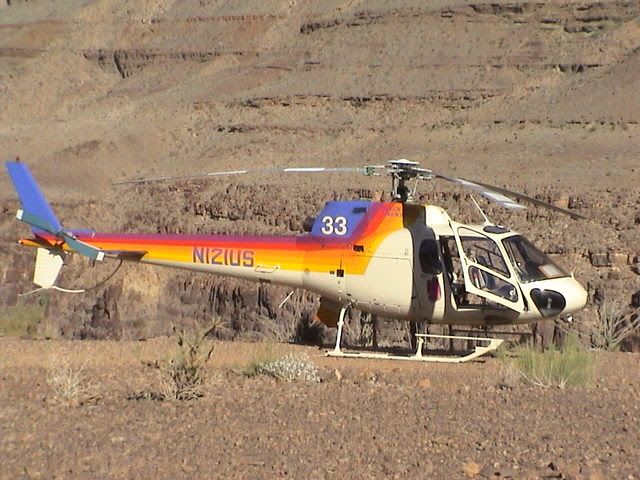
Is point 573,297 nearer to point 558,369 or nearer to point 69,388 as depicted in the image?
point 558,369

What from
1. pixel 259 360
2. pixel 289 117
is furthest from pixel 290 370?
pixel 289 117

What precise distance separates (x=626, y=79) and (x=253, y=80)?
24925mm

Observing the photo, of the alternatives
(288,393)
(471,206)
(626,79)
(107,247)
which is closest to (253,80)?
(626,79)

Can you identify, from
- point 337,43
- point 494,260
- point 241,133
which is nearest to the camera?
point 494,260

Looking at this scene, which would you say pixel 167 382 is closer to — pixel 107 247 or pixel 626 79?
pixel 107 247

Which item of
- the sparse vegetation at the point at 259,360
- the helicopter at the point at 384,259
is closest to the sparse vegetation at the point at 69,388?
the sparse vegetation at the point at 259,360

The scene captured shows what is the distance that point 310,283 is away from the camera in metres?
17.3

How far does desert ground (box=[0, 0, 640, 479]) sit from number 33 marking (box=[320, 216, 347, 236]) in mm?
1726

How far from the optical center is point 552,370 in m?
13.3

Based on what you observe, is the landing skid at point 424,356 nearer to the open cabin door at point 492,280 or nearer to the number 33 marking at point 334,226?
the open cabin door at point 492,280

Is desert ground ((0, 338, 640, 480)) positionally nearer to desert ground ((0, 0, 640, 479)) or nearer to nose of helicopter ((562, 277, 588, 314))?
desert ground ((0, 0, 640, 479))

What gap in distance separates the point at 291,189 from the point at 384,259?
27415mm

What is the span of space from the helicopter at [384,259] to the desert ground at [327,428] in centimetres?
178

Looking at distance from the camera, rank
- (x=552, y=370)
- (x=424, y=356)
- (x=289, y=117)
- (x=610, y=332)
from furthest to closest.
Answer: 1. (x=289, y=117)
2. (x=610, y=332)
3. (x=424, y=356)
4. (x=552, y=370)
